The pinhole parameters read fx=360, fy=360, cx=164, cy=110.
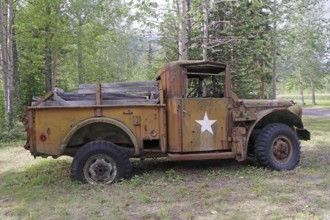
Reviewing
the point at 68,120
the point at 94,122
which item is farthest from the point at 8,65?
the point at 94,122

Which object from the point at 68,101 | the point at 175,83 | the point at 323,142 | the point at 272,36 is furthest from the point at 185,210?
the point at 272,36

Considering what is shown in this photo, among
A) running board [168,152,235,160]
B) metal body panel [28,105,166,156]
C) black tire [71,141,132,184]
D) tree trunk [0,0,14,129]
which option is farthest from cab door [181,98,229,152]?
tree trunk [0,0,14,129]

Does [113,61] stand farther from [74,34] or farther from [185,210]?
[185,210]

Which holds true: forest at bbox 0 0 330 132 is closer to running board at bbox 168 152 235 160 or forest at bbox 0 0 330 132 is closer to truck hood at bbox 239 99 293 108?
truck hood at bbox 239 99 293 108

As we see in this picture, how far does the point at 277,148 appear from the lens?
6.75 meters

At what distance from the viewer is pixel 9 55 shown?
42.9 feet

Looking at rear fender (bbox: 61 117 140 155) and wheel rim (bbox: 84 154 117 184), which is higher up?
rear fender (bbox: 61 117 140 155)

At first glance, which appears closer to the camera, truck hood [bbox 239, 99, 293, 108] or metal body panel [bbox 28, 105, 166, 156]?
metal body panel [bbox 28, 105, 166, 156]

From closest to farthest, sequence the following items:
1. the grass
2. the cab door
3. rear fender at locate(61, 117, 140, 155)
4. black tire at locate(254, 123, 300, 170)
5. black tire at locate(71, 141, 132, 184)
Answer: the grass, black tire at locate(71, 141, 132, 184), rear fender at locate(61, 117, 140, 155), the cab door, black tire at locate(254, 123, 300, 170)

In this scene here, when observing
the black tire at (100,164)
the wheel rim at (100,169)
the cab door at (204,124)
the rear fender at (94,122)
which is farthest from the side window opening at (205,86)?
the wheel rim at (100,169)

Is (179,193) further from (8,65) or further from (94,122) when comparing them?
(8,65)

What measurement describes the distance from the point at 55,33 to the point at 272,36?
32.4 ft

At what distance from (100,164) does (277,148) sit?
3.28 m

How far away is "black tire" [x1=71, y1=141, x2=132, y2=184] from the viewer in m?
5.89
